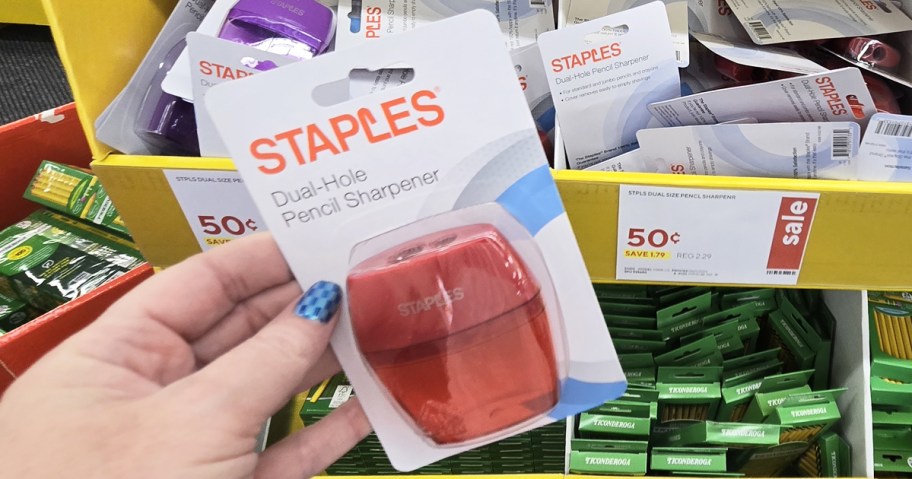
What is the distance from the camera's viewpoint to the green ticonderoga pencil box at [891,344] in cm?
99

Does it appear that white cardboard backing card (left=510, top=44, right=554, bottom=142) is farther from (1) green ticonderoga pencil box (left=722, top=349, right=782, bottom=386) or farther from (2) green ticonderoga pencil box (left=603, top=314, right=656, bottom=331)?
(1) green ticonderoga pencil box (left=722, top=349, right=782, bottom=386)

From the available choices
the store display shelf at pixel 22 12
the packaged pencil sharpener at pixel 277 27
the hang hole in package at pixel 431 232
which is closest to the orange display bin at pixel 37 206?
the packaged pencil sharpener at pixel 277 27

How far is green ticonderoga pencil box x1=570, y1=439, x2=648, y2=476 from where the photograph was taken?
3.18 feet

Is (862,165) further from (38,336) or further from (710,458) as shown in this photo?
(38,336)

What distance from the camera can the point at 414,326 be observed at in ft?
2.22

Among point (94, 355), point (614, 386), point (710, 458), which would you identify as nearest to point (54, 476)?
point (94, 355)

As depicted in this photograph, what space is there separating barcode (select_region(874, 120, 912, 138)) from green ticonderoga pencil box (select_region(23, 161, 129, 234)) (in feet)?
4.51

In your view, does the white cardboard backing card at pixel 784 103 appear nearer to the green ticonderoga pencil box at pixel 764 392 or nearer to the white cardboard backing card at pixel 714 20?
the white cardboard backing card at pixel 714 20

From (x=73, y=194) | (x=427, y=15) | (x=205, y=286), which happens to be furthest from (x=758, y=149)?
(x=73, y=194)

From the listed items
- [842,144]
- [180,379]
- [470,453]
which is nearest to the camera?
[180,379]

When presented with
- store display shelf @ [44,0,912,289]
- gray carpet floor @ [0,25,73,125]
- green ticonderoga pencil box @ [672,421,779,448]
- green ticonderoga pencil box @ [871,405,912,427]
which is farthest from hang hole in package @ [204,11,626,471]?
gray carpet floor @ [0,25,73,125]

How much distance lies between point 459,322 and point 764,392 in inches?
23.1

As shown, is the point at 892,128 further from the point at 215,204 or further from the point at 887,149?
the point at 215,204

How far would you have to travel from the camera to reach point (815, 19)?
2.91 ft
